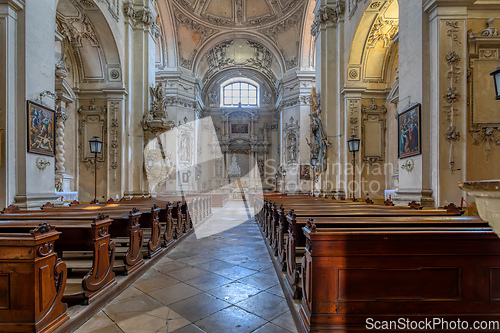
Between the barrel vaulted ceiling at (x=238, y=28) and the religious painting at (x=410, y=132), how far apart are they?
599 inches

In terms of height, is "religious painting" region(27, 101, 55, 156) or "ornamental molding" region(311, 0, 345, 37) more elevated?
"ornamental molding" region(311, 0, 345, 37)

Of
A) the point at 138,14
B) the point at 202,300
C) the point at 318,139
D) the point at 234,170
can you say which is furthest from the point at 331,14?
the point at 234,170

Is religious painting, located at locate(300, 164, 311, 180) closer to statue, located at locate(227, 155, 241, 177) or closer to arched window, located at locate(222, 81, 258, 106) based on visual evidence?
statue, located at locate(227, 155, 241, 177)

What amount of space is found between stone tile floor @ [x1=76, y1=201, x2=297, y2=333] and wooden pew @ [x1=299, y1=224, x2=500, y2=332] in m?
0.69

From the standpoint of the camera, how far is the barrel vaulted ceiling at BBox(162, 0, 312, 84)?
19.3 metres

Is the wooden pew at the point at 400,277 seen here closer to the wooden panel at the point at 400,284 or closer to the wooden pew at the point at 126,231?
the wooden panel at the point at 400,284

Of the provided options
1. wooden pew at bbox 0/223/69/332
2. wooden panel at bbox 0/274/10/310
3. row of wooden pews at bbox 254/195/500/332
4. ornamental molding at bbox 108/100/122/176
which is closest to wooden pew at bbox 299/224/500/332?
row of wooden pews at bbox 254/195/500/332

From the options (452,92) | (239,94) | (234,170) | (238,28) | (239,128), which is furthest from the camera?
(239,94)

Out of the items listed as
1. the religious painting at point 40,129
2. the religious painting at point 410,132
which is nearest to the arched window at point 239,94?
the religious painting at point 410,132

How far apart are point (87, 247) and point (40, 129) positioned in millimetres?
3687

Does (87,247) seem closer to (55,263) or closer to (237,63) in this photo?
(55,263)

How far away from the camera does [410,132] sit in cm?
587

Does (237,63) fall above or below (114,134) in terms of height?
above

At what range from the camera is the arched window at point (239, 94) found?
27.9 m
